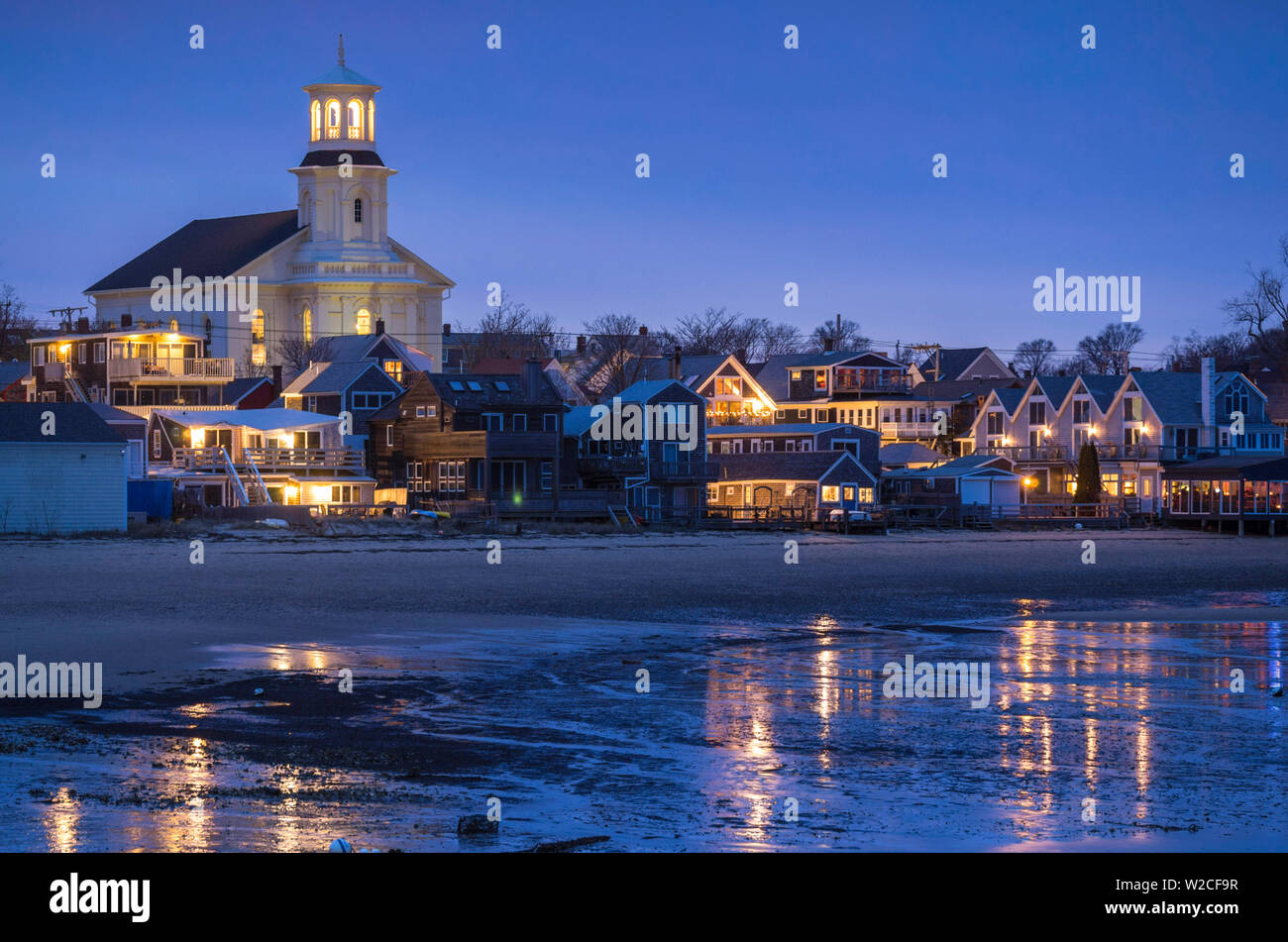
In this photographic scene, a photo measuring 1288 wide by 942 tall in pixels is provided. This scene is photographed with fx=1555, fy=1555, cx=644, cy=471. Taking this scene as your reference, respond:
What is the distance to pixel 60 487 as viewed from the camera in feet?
182

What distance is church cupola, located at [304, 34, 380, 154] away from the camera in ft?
425

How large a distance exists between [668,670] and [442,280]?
376 feet

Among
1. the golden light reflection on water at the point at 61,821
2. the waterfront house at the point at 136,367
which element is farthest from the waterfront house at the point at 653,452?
the golden light reflection on water at the point at 61,821

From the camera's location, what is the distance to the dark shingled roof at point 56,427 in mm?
55438

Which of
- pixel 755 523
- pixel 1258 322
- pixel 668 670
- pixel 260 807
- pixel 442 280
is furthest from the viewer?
pixel 442 280

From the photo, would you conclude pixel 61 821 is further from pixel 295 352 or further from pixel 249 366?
pixel 249 366

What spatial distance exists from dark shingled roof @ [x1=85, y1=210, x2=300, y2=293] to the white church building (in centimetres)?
24

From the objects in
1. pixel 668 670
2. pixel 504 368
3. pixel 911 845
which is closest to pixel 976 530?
pixel 504 368

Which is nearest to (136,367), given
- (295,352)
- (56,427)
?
(295,352)

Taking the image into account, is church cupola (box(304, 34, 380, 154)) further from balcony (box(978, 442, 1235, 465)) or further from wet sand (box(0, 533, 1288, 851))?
wet sand (box(0, 533, 1288, 851))

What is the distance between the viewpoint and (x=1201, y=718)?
747 inches

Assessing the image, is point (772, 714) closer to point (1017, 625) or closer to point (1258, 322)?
point (1017, 625)

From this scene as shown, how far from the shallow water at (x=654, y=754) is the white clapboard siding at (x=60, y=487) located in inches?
1308

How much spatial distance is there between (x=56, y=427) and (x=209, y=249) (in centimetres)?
8463
